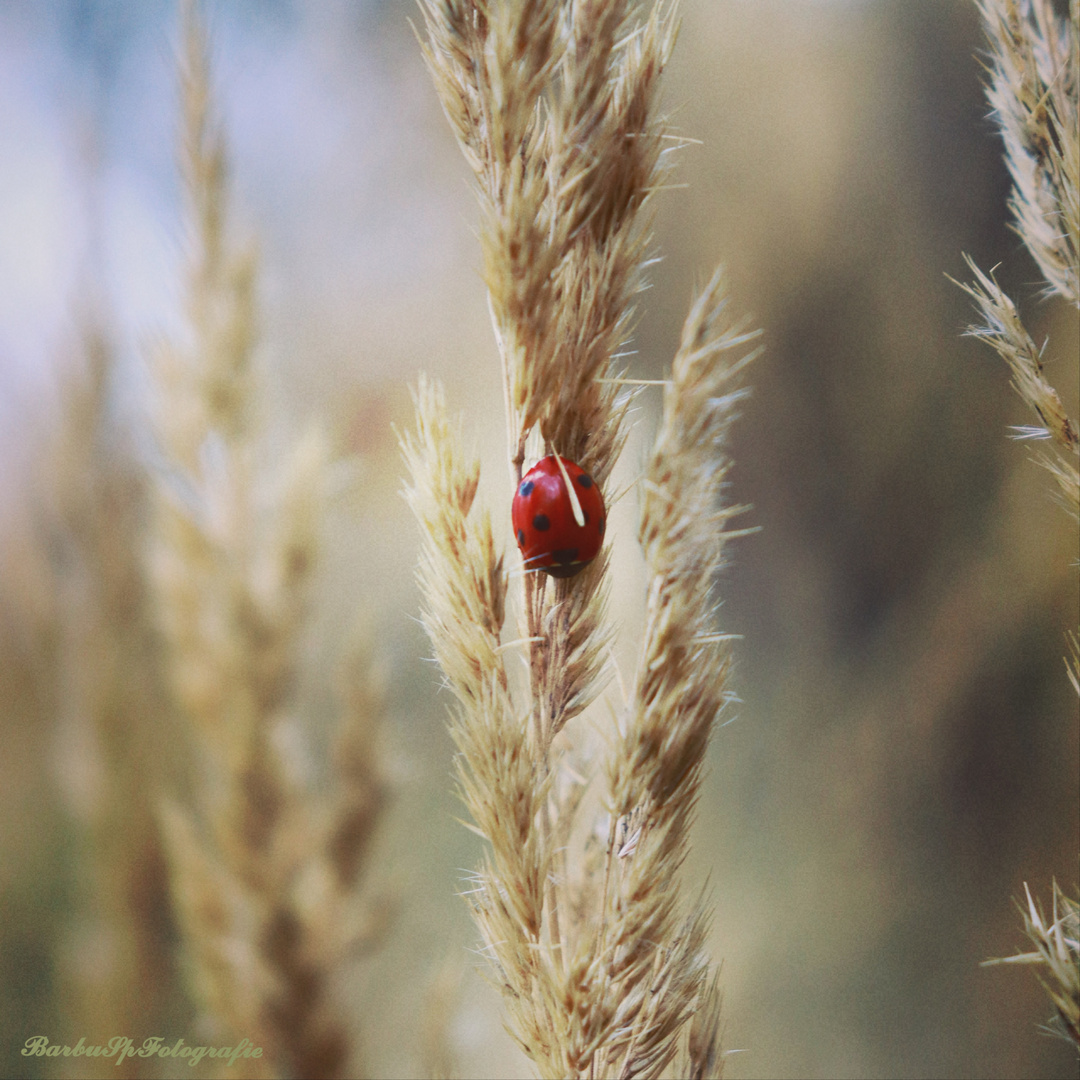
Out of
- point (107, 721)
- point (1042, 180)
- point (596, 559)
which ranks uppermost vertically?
point (1042, 180)

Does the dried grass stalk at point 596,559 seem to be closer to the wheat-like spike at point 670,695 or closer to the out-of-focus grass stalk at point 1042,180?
the wheat-like spike at point 670,695

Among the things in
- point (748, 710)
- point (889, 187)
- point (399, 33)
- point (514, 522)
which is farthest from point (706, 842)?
point (399, 33)

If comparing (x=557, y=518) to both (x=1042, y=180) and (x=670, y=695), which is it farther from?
(x=1042, y=180)

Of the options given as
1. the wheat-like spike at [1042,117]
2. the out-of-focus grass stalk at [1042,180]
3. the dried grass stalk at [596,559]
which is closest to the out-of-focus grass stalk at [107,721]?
the dried grass stalk at [596,559]

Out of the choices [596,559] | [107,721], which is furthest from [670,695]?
[107,721]

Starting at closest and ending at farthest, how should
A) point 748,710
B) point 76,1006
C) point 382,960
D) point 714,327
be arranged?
point 714,327 < point 76,1006 < point 382,960 < point 748,710

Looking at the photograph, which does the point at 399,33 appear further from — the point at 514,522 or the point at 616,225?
the point at 514,522

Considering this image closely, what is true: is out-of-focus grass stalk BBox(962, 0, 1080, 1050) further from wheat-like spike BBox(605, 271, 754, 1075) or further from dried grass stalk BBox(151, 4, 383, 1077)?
dried grass stalk BBox(151, 4, 383, 1077)
